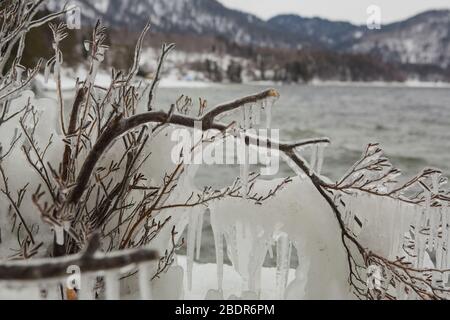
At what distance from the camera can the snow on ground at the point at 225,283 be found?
388cm

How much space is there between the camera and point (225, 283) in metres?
4.16

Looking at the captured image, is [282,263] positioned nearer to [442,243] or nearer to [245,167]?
[245,167]

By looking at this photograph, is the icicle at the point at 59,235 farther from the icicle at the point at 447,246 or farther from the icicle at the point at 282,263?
the icicle at the point at 447,246

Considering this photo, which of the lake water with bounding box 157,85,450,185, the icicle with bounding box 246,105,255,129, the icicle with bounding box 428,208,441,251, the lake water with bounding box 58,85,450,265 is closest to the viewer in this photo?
the icicle with bounding box 246,105,255,129

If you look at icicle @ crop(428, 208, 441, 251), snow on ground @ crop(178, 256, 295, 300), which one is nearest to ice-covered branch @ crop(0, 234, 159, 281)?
snow on ground @ crop(178, 256, 295, 300)

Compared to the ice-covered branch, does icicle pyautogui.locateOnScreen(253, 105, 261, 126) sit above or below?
above

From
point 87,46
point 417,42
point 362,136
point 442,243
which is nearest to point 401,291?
point 442,243

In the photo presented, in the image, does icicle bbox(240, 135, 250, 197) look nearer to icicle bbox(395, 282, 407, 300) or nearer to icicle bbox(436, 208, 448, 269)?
icicle bbox(395, 282, 407, 300)

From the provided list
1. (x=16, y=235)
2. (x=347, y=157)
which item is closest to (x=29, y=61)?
(x=347, y=157)

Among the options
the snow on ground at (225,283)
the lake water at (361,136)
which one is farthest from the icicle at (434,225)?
the lake water at (361,136)

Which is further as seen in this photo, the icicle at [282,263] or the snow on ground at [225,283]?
the snow on ground at [225,283]

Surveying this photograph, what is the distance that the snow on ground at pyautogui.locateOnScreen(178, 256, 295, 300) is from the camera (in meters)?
3.88

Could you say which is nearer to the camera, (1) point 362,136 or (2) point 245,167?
(2) point 245,167

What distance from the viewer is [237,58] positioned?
110 meters
